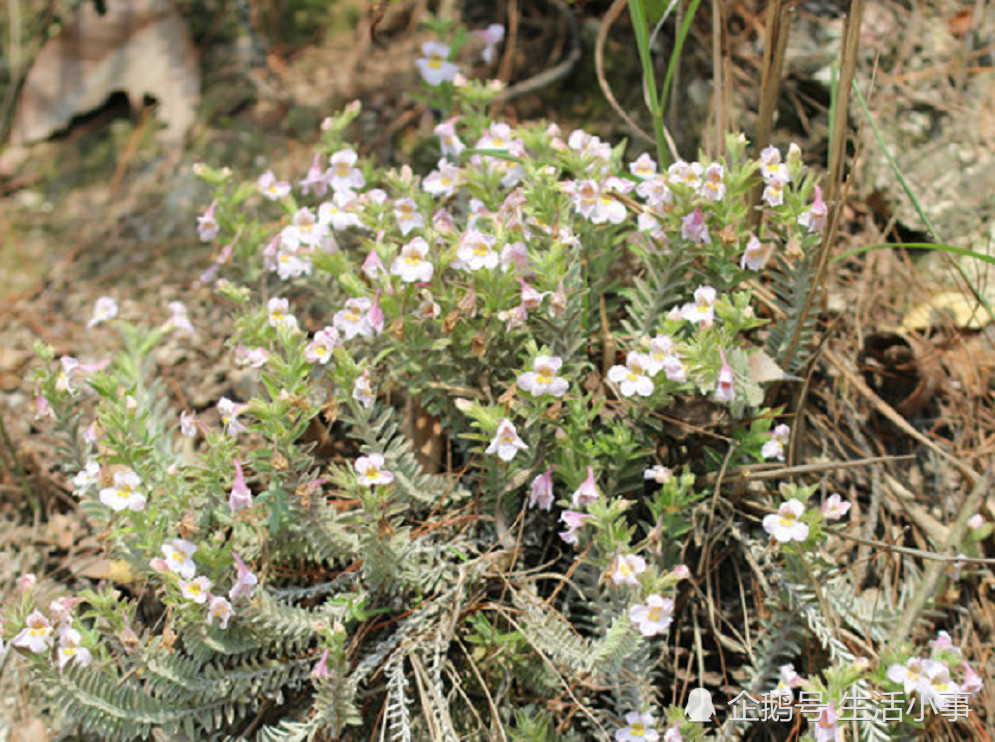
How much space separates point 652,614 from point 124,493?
5.13ft

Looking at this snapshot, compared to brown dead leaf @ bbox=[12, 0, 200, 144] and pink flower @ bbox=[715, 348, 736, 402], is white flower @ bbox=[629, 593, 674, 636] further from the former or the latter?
brown dead leaf @ bbox=[12, 0, 200, 144]

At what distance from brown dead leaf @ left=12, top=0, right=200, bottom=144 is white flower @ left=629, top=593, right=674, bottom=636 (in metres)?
3.65

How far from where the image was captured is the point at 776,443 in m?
2.89

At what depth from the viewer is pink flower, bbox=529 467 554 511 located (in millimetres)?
2783

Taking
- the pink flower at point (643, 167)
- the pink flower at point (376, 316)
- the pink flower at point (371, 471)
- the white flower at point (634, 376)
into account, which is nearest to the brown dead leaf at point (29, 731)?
the pink flower at point (371, 471)

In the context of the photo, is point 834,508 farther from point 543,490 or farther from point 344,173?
point 344,173

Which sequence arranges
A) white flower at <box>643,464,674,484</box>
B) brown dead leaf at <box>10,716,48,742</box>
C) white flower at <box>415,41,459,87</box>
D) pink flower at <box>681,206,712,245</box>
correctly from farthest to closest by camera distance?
white flower at <box>415,41,459,87</box> < brown dead leaf at <box>10,716,48,742</box> < pink flower at <box>681,206,712,245</box> < white flower at <box>643,464,674,484</box>

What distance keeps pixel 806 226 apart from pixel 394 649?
73.1 inches

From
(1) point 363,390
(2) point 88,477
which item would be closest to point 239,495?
(1) point 363,390

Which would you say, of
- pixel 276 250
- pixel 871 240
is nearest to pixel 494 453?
pixel 276 250

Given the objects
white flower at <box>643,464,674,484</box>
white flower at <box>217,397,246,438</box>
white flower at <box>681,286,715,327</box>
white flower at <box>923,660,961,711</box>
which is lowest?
white flower at <box>923,660,961,711</box>

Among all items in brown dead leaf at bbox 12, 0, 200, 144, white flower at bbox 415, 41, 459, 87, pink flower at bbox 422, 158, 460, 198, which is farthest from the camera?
brown dead leaf at bbox 12, 0, 200, 144

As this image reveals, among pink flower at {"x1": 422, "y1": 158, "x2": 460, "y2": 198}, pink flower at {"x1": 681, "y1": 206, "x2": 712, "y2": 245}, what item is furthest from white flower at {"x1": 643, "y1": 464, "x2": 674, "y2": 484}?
pink flower at {"x1": 422, "y1": 158, "x2": 460, "y2": 198}

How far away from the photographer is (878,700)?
2.60 m
